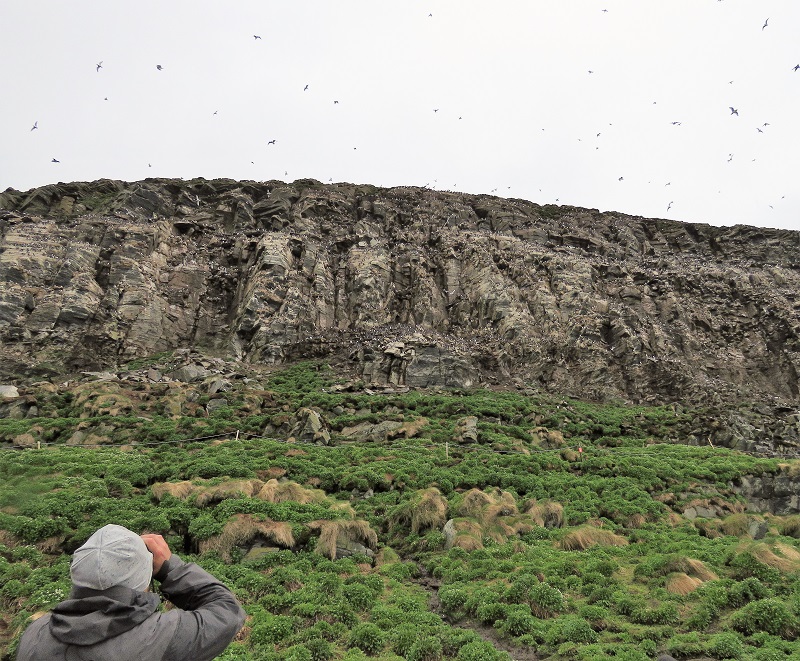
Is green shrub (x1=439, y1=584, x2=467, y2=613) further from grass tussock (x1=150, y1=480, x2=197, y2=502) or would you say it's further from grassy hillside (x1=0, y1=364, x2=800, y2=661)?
grass tussock (x1=150, y1=480, x2=197, y2=502)

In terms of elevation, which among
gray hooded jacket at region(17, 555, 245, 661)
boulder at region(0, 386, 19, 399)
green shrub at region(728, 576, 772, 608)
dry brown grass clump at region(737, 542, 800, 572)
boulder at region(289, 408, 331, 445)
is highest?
gray hooded jacket at region(17, 555, 245, 661)

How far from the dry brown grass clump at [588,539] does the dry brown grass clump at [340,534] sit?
20.0ft

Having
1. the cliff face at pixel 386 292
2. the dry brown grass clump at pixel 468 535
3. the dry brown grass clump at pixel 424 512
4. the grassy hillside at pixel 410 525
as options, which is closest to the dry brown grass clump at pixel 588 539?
the grassy hillside at pixel 410 525

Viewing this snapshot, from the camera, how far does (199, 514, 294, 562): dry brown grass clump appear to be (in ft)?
44.0

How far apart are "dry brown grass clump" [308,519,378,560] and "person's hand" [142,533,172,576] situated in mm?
10979

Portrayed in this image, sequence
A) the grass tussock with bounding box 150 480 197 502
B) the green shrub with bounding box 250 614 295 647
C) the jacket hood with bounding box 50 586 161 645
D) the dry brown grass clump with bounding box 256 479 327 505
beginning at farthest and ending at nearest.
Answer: the dry brown grass clump with bounding box 256 479 327 505 → the grass tussock with bounding box 150 480 197 502 → the green shrub with bounding box 250 614 295 647 → the jacket hood with bounding box 50 586 161 645

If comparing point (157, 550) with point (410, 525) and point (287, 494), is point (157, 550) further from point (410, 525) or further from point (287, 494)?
point (410, 525)

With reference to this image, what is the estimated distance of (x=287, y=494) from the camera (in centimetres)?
1669

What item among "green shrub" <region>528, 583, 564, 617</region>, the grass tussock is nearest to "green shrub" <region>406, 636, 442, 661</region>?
"green shrub" <region>528, 583, 564, 617</region>

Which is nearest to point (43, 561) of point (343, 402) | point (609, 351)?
point (343, 402)

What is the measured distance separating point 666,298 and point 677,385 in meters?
13.7

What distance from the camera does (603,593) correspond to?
452 inches

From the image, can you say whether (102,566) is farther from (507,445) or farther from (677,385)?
(677,385)

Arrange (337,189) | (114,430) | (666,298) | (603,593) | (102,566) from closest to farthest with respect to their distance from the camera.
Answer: (102,566), (603,593), (114,430), (666,298), (337,189)
